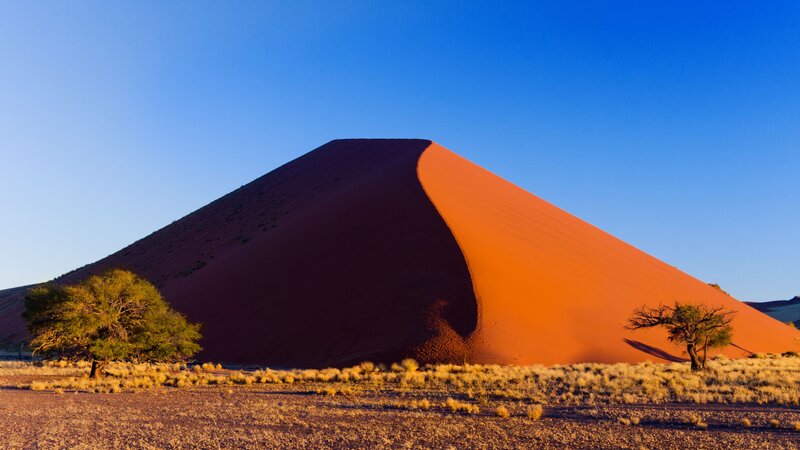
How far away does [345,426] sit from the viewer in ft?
42.1

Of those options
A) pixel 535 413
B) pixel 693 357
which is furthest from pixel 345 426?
pixel 693 357

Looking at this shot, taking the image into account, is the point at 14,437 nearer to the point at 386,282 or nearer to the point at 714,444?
the point at 714,444

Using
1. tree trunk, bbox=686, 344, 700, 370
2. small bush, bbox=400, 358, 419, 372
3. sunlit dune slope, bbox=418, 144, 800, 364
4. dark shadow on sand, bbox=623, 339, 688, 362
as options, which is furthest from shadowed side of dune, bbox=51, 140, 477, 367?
tree trunk, bbox=686, 344, 700, 370

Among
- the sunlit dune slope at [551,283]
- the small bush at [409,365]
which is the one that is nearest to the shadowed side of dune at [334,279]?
the small bush at [409,365]

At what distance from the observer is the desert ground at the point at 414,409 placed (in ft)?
37.2

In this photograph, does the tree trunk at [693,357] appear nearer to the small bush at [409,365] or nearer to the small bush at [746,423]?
the small bush at [409,365]

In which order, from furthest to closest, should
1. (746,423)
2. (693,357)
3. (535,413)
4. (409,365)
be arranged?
(693,357) → (409,365) → (535,413) → (746,423)

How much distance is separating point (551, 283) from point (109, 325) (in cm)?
→ 2165

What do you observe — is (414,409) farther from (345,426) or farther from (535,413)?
(345,426)

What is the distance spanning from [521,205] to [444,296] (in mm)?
19909

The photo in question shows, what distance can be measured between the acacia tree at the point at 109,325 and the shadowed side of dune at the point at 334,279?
258 inches

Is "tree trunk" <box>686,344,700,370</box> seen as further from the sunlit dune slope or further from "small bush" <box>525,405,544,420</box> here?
"small bush" <box>525,405,544,420</box>

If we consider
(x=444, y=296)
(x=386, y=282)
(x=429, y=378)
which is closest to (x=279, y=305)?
(x=386, y=282)

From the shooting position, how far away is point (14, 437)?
11.6 m
